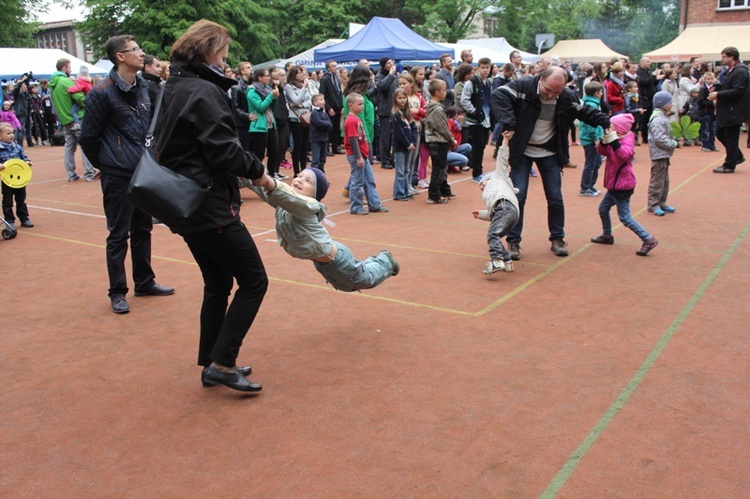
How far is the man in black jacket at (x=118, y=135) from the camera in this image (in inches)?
227

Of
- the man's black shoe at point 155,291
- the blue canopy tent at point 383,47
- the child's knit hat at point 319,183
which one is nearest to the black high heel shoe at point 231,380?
the child's knit hat at point 319,183

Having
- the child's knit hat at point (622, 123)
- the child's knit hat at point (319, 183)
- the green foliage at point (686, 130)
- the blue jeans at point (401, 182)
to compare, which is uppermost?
the child's knit hat at point (622, 123)

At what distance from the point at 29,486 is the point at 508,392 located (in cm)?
268

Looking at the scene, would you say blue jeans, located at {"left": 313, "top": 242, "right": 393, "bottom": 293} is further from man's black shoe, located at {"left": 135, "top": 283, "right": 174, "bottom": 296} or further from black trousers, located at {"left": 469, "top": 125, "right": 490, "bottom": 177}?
black trousers, located at {"left": 469, "top": 125, "right": 490, "bottom": 177}

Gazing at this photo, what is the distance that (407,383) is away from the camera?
443cm

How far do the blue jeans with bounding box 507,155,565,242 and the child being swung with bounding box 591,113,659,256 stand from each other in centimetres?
61

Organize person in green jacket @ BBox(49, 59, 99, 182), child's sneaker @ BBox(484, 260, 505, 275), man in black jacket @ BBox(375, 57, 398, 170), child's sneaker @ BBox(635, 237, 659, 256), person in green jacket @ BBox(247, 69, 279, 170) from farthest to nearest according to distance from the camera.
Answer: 1. man in black jacket @ BBox(375, 57, 398, 170)
2. person in green jacket @ BBox(49, 59, 99, 182)
3. person in green jacket @ BBox(247, 69, 279, 170)
4. child's sneaker @ BBox(635, 237, 659, 256)
5. child's sneaker @ BBox(484, 260, 505, 275)

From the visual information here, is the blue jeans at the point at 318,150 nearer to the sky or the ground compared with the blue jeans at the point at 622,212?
nearer to the sky

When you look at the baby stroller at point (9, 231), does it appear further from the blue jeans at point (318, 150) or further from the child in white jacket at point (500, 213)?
the child in white jacket at point (500, 213)

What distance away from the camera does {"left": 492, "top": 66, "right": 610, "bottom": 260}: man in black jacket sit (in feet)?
23.4

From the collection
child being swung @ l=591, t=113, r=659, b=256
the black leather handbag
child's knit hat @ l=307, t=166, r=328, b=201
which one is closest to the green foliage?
child being swung @ l=591, t=113, r=659, b=256

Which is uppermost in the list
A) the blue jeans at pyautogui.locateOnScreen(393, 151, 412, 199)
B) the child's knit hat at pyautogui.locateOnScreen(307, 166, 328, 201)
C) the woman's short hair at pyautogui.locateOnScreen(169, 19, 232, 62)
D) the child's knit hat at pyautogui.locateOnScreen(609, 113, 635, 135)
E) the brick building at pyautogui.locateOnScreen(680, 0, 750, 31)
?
the brick building at pyautogui.locateOnScreen(680, 0, 750, 31)

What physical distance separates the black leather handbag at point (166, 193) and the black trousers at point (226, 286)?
22cm

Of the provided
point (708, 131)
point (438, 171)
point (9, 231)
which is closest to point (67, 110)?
point (9, 231)
